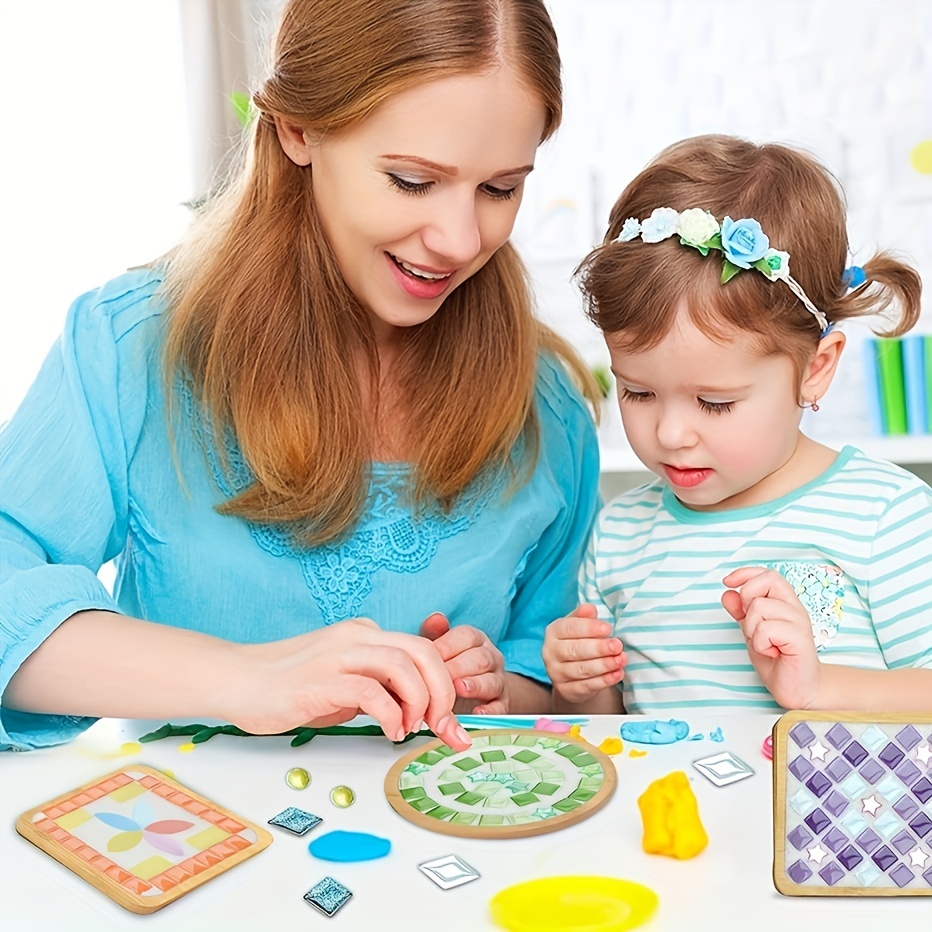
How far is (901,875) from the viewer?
77cm

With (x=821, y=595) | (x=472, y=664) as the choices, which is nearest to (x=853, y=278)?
(x=821, y=595)

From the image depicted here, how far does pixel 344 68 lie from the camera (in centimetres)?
113

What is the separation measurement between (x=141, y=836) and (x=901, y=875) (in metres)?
0.51

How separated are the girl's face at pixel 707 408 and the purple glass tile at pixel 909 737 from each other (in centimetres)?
43

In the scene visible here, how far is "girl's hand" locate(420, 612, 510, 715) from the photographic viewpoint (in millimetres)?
1175

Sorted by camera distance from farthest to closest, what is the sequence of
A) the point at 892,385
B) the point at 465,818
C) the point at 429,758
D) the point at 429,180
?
the point at 892,385 → the point at 429,180 → the point at 429,758 → the point at 465,818

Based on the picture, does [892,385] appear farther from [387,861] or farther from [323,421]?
[387,861]

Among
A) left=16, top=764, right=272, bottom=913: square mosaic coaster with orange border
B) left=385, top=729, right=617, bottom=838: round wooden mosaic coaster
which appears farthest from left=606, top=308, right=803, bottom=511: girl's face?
left=16, top=764, right=272, bottom=913: square mosaic coaster with orange border

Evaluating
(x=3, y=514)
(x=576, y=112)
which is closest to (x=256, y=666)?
(x=3, y=514)

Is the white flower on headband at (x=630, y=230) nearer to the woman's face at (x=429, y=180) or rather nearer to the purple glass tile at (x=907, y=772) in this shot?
the woman's face at (x=429, y=180)

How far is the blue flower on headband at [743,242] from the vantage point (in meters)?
1.14

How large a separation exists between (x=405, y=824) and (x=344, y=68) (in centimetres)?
68

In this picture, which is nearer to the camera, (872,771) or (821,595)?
(872,771)

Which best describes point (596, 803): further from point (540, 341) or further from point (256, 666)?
point (540, 341)
